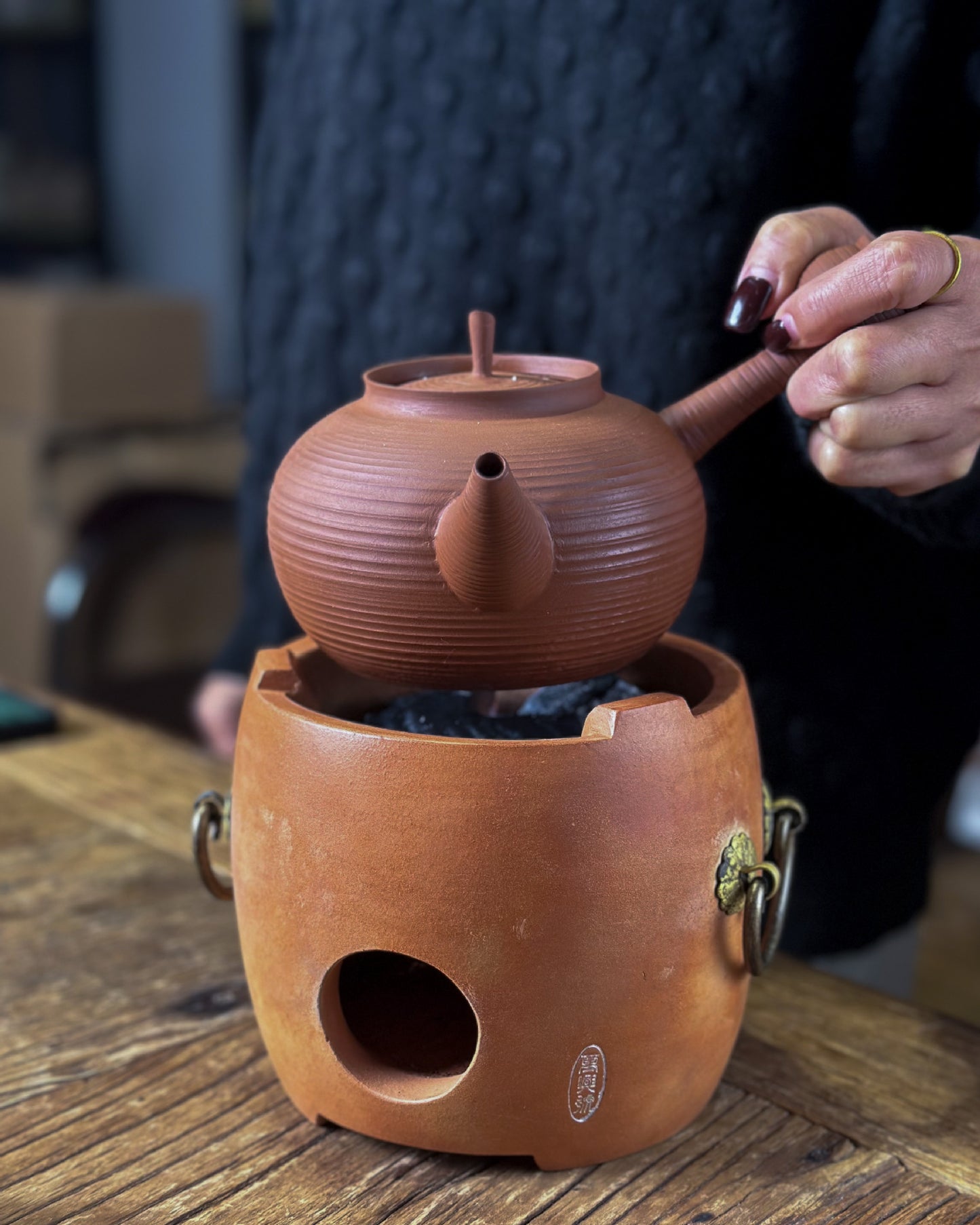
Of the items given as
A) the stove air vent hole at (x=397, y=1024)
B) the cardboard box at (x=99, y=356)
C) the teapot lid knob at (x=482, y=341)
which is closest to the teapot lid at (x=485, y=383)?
the teapot lid knob at (x=482, y=341)

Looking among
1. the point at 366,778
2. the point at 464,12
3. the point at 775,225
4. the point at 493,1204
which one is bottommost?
the point at 493,1204

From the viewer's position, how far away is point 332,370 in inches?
46.1

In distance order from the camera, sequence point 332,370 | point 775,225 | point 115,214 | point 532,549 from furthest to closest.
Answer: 1. point 115,214
2. point 332,370
3. point 775,225
4. point 532,549

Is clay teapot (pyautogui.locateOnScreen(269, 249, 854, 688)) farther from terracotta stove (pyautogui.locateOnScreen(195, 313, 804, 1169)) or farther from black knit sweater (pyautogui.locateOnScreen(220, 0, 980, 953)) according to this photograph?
black knit sweater (pyautogui.locateOnScreen(220, 0, 980, 953))

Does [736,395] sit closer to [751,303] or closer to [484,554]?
[751,303]

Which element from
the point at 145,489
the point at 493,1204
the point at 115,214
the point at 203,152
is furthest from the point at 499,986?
the point at 115,214

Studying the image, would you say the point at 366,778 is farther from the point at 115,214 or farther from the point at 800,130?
the point at 115,214

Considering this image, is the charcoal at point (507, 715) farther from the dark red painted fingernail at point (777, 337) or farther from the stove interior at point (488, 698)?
the dark red painted fingernail at point (777, 337)

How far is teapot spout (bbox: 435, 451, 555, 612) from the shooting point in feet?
1.70

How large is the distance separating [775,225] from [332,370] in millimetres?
590

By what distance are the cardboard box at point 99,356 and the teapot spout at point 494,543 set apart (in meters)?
2.11

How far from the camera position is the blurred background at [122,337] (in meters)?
2.04

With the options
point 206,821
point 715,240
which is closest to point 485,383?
point 206,821

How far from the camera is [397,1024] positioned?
0.66m
